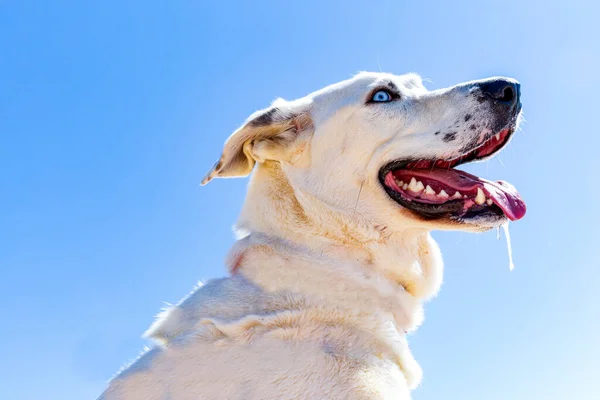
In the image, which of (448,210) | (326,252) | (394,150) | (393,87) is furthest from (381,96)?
(326,252)

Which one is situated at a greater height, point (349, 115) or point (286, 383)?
point (349, 115)

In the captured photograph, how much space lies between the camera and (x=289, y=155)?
5312 millimetres

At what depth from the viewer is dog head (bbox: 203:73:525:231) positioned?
5.05m

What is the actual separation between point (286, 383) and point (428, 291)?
1697 mm

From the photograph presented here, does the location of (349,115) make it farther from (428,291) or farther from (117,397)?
(117,397)

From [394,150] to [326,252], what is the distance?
108cm

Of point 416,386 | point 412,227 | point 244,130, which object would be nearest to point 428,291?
point 412,227

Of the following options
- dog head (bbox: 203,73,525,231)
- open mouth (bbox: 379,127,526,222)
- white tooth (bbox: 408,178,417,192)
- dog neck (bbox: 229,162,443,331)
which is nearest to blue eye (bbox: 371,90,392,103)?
dog head (bbox: 203,73,525,231)

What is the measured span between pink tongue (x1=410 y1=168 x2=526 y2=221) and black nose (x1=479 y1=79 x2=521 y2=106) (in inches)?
24.6

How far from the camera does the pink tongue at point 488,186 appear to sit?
16.4 ft

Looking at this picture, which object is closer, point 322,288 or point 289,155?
point 322,288

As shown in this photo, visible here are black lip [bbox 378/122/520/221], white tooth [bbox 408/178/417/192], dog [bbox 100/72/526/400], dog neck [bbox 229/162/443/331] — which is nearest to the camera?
dog [bbox 100/72/526/400]

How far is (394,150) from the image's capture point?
5238 millimetres

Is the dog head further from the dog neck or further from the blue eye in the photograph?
the dog neck
